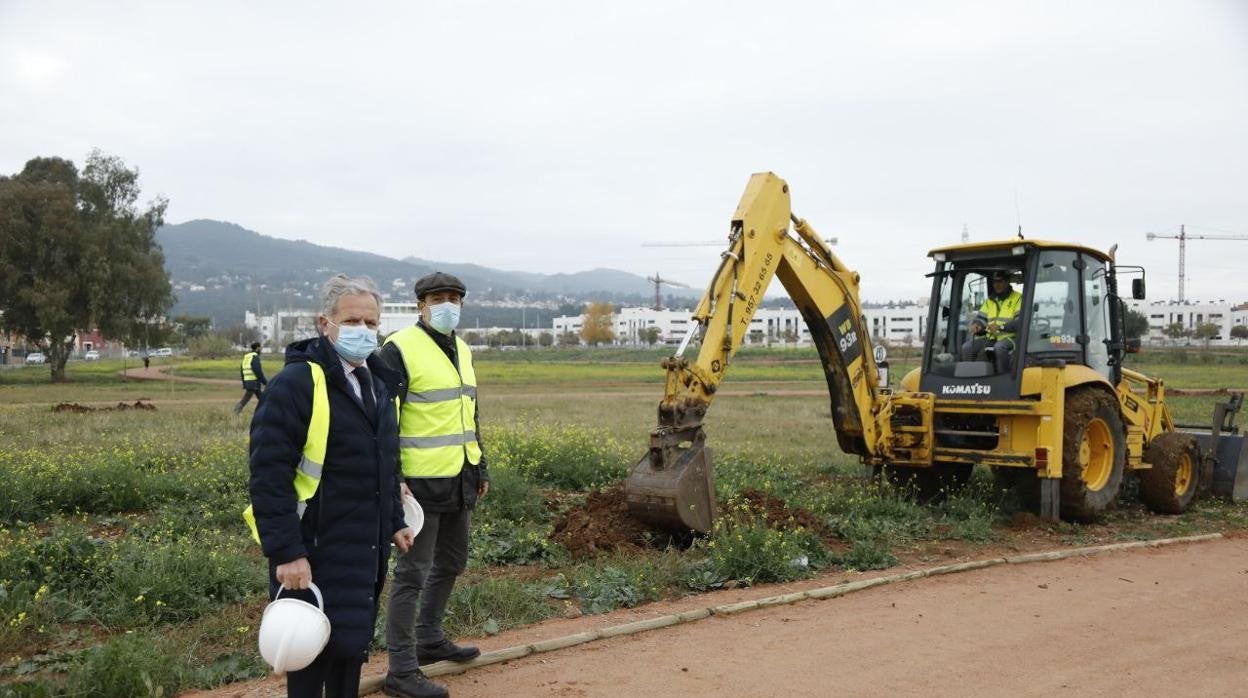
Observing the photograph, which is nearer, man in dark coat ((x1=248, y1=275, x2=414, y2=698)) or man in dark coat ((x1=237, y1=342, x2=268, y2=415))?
man in dark coat ((x1=248, y1=275, x2=414, y2=698))

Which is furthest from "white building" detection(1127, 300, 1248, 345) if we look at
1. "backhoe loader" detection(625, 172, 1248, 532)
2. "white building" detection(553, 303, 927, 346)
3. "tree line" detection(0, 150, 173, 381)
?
"backhoe loader" detection(625, 172, 1248, 532)

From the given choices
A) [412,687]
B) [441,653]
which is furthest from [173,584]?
[412,687]

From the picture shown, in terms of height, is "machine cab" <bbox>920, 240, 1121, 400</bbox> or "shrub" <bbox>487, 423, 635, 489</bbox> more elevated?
"machine cab" <bbox>920, 240, 1121, 400</bbox>

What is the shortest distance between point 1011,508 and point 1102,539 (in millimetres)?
1006

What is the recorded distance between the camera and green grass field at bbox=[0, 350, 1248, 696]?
5742mm

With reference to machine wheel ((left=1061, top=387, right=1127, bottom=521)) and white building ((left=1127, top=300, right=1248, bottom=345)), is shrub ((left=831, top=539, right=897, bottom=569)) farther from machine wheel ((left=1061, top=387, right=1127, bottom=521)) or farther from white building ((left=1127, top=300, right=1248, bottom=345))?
white building ((left=1127, top=300, right=1248, bottom=345))

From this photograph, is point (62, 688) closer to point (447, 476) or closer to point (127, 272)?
point (447, 476)

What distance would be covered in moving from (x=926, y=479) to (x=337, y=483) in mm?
8714

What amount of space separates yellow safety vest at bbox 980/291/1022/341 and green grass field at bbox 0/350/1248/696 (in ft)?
5.94

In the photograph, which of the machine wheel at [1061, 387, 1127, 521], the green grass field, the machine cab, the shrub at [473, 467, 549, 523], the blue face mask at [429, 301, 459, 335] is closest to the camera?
the blue face mask at [429, 301, 459, 335]

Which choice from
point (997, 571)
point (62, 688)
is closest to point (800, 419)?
point (997, 571)

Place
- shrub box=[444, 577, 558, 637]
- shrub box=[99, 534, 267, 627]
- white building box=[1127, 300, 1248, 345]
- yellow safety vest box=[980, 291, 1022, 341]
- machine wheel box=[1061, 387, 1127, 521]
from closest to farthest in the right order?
shrub box=[444, 577, 558, 637], shrub box=[99, 534, 267, 627], machine wheel box=[1061, 387, 1127, 521], yellow safety vest box=[980, 291, 1022, 341], white building box=[1127, 300, 1248, 345]

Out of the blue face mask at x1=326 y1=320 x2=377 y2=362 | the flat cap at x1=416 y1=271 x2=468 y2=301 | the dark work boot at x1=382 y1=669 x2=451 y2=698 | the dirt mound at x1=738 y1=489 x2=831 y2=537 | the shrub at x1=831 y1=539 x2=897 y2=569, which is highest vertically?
the flat cap at x1=416 y1=271 x2=468 y2=301

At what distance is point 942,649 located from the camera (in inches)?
228
